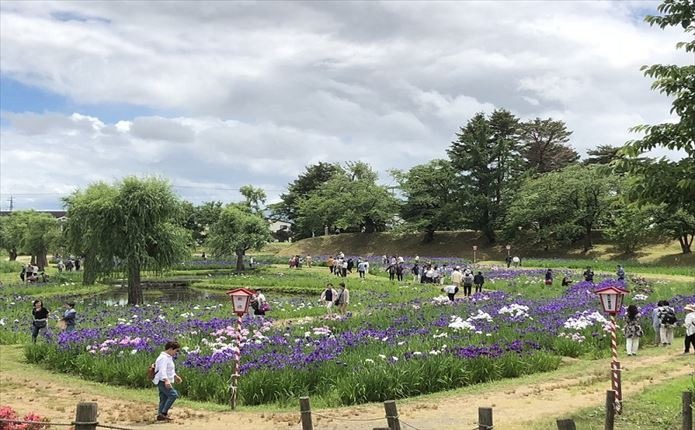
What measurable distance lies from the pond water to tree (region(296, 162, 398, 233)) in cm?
3413

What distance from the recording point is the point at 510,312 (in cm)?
1855

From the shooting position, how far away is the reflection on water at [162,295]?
28984 mm

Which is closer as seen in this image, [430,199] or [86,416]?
[86,416]

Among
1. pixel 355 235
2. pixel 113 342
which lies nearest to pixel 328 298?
pixel 113 342

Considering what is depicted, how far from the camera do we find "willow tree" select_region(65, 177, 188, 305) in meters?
27.8

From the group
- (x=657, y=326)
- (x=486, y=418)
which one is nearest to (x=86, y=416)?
(x=486, y=418)

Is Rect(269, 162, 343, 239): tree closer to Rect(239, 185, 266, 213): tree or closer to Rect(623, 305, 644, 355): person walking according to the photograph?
Rect(239, 185, 266, 213): tree

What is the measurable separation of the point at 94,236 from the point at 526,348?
69.3 feet

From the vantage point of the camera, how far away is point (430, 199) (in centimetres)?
6469

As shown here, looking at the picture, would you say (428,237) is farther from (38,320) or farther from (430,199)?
(38,320)

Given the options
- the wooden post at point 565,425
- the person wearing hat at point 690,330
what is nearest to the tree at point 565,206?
the person wearing hat at point 690,330

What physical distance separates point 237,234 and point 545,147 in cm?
4136

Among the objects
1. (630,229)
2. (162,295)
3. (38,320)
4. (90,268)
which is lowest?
(162,295)

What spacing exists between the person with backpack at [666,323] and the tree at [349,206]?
52.7m
